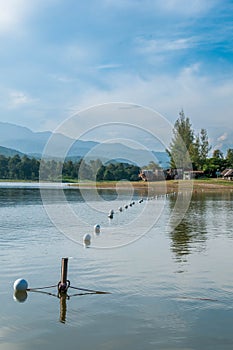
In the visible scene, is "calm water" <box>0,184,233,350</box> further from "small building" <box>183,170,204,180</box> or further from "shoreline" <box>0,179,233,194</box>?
"small building" <box>183,170,204,180</box>

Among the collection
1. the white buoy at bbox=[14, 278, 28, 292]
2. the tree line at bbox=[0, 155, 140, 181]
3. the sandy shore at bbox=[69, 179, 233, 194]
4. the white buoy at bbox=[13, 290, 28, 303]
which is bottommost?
the white buoy at bbox=[13, 290, 28, 303]

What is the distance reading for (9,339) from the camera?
8.70 meters

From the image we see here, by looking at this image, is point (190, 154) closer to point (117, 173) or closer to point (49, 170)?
point (117, 173)

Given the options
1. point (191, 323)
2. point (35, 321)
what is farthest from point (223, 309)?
point (35, 321)

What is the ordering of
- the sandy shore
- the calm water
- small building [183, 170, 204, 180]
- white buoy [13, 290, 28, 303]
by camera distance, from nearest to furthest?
the calm water, white buoy [13, 290, 28, 303], the sandy shore, small building [183, 170, 204, 180]

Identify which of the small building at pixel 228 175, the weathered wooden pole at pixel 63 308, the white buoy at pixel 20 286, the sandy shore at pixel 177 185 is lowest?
the weathered wooden pole at pixel 63 308

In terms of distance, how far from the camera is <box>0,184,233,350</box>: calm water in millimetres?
8844

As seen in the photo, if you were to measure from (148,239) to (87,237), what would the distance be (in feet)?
9.93

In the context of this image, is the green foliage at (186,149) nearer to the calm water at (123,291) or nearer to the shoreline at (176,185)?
the shoreline at (176,185)

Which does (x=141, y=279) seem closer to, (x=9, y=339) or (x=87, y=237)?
(x=9, y=339)

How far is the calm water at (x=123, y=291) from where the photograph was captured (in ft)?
29.0

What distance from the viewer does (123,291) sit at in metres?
12.0

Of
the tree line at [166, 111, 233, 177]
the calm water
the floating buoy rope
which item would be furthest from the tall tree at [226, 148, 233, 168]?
the floating buoy rope

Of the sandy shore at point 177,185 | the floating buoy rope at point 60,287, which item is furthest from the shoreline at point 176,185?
the floating buoy rope at point 60,287
